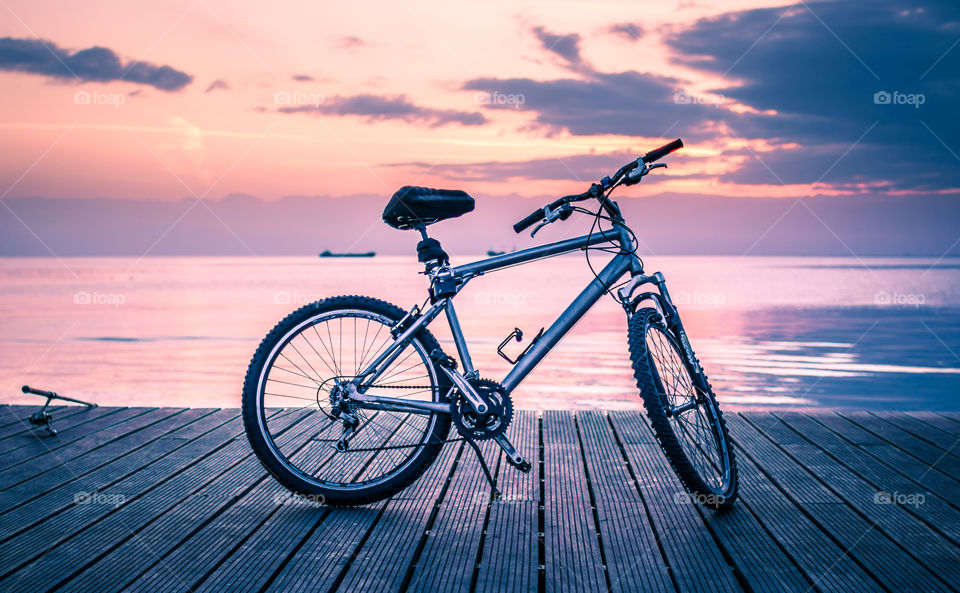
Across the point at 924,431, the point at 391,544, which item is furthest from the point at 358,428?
the point at 924,431

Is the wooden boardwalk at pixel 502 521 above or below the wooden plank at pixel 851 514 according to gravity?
above

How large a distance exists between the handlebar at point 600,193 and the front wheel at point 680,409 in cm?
46

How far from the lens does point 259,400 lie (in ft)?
8.59

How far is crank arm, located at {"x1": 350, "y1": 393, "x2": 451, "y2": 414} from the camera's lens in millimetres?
2619

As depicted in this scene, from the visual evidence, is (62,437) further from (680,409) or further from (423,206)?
(680,409)

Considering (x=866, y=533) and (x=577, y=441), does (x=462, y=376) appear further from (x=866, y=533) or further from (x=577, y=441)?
(x=866, y=533)

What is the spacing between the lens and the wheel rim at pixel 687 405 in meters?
2.64

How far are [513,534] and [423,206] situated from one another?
1.17 meters

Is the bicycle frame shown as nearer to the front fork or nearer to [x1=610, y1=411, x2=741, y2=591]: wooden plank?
the front fork

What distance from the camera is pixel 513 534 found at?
2350 mm

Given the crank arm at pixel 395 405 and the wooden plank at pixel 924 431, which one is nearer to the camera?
the crank arm at pixel 395 405

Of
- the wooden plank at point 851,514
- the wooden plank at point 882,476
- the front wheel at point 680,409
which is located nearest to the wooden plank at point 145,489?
the front wheel at point 680,409

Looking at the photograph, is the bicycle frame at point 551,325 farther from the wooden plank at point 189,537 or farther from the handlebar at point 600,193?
the wooden plank at point 189,537

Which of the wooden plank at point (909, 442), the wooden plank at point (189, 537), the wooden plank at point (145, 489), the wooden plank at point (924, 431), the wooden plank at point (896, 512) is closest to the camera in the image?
the wooden plank at point (189, 537)
